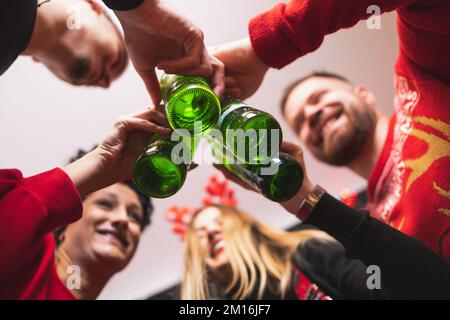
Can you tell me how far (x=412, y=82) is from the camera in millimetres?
907

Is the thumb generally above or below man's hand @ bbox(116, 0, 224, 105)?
below

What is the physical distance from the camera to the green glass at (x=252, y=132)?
64 centimetres

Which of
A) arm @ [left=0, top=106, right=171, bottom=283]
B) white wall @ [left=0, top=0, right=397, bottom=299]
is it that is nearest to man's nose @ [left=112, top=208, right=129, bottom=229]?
white wall @ [left=0, top=0, right=397, bottom=299]

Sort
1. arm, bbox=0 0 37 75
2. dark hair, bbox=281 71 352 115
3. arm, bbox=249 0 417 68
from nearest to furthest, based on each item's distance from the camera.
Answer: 1. arm, bbox=0 0 37 75
2. arm, bbox=249 0 417 68
3. dark hair, bbox=281 71 352 115

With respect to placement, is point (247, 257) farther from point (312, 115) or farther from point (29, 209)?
point (29, 209)

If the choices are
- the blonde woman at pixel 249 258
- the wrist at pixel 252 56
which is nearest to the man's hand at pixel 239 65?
the wrist at pixel 252 56

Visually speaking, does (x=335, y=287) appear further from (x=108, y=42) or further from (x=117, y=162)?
(x=108, y=42)

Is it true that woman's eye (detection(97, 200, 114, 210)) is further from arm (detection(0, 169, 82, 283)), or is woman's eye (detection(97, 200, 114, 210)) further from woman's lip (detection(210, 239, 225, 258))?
arm (detection(0, 169, 82, 283))

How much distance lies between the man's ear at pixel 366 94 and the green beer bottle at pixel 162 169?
97cm

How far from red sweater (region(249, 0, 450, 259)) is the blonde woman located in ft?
1.13

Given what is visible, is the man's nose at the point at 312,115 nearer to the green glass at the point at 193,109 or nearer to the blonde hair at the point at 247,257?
the blonde hair at the point at 247,257

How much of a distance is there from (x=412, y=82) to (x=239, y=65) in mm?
357

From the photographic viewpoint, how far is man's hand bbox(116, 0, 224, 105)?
0.69 meters
